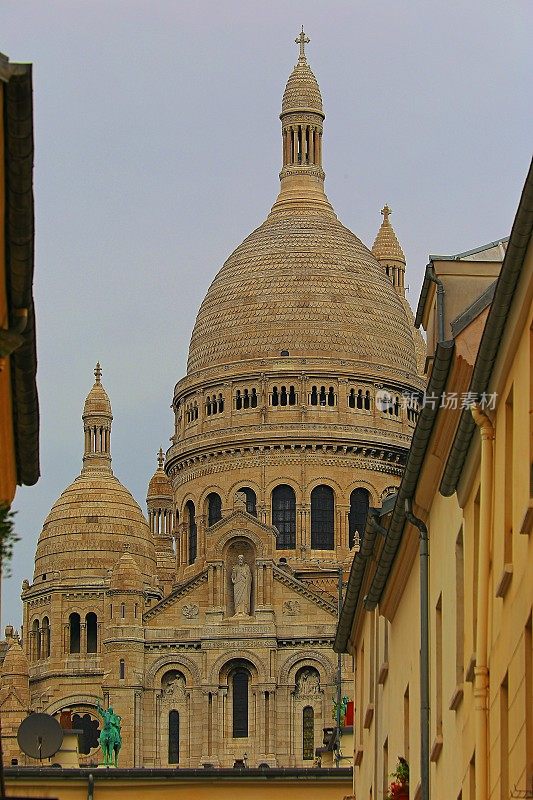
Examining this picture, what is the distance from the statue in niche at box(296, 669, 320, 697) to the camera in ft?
369

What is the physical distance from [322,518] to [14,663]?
14.3 meters

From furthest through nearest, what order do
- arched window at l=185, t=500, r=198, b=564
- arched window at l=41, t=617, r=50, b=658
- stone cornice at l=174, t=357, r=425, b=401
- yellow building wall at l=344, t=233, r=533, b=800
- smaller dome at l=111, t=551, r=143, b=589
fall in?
stone cornice at l=174, t=357, r=425, b=401 → arched window at l=185, t=500, r=198, b=564 → arched window at l=41, t=617, r=50, b=658 → smaller dome at l=111, t=551, r=143, b=589 → yellow building wall at l=344, t=233, r=533, b=800

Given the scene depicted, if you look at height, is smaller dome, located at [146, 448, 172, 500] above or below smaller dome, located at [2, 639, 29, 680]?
above

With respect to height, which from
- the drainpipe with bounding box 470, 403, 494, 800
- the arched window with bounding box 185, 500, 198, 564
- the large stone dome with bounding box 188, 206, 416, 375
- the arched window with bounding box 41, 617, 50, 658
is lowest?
the drainpipe with bounding box 470, 403, 494, 800

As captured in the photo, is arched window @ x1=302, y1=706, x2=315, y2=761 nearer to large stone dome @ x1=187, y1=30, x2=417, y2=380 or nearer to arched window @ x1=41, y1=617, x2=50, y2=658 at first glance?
arched window @ x1=41, y1=617, x2=50, y2=658

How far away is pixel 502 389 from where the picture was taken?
832 inches

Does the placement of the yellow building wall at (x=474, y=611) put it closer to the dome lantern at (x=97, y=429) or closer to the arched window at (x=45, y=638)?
the arched window at (x=45, y=638)

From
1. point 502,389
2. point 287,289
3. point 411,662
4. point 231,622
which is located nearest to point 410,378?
point 287,289

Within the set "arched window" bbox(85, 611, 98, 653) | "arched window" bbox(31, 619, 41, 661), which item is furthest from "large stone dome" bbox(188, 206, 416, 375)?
"arched window" bbox(31, 619, 41, 661)

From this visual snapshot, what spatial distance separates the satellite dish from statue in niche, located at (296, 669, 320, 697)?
72957 millimetres

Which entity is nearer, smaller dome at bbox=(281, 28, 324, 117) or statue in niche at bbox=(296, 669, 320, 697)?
statue in niche at bbox=(296, 669, 320, 697)

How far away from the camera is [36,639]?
121688 mm

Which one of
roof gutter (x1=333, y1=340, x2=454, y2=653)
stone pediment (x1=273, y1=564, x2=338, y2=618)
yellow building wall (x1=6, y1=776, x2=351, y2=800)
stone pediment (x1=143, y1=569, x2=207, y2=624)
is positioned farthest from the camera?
stone pediment (x1=143, y1=569, x2=207, y2=624)

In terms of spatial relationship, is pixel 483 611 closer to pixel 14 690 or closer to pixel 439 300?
pixel 439 300
